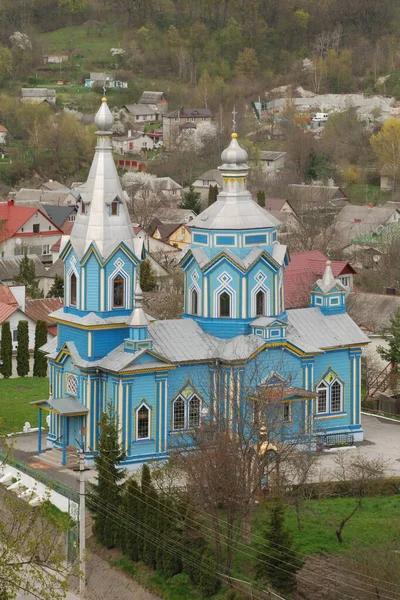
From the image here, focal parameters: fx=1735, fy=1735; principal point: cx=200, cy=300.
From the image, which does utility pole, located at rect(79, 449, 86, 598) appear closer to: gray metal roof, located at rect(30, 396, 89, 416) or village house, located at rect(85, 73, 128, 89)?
gray metal roof, located at rect(30, 396, 89, 416)

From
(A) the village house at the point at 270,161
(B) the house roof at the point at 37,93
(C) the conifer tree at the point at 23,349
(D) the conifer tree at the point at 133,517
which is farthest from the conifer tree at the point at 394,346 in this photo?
(B) the house roof at the point at 37,93

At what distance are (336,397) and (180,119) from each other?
72.0 m

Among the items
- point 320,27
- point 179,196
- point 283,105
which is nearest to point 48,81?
point 283,105

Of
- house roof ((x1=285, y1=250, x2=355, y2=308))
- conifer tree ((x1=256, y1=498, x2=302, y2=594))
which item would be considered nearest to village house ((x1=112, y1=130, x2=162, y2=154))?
house roof ((x1=285, y1=250, x2=355, y2=308))

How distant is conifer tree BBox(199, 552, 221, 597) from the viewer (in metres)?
34.9

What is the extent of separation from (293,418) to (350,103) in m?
78.5

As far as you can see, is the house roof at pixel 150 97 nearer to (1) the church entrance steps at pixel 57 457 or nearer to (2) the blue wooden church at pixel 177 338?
(2) the blue wooden church at pixel 177 338

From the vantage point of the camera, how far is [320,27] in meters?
140

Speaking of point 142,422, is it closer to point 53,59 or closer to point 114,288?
point 114,288

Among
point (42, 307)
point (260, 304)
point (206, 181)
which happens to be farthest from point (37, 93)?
point (260, 304)

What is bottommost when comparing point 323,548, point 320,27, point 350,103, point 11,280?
point 323,548

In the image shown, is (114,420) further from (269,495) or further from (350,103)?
(350,103)

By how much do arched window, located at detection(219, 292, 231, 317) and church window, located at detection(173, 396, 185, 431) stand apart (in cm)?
251

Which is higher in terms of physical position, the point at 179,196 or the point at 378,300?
the point at 179,196
